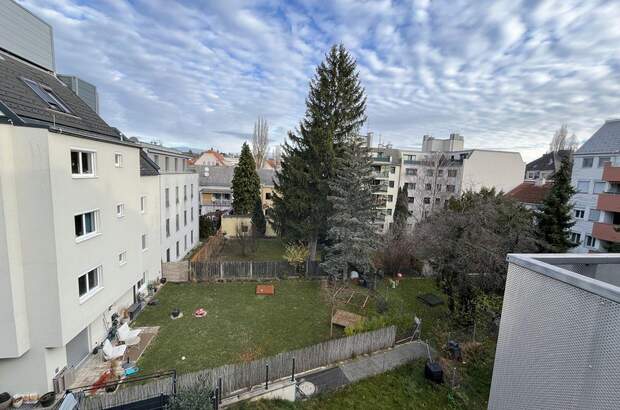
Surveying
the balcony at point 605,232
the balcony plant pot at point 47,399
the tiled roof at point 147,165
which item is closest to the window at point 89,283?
the balcony plant pot at point 47,399

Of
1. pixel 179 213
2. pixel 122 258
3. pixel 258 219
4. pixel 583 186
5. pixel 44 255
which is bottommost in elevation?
pixel 258 219

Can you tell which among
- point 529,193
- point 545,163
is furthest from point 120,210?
point 545,163

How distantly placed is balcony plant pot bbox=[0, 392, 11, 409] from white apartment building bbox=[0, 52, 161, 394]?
199 millimetres

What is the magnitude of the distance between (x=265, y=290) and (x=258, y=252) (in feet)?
29.9

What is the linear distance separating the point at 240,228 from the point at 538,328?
2787 cm

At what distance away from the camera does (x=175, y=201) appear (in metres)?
21.1

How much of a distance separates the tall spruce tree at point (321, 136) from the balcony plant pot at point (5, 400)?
1611 centimetres

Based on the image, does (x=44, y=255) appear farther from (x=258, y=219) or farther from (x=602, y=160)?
(x=602, y=160)

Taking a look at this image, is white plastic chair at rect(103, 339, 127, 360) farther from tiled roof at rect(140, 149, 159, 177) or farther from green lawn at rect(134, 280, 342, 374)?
tiled roof at rect(140, 149, 159, 177)

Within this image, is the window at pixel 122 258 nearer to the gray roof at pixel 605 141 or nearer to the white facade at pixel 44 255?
the white facade at pixel 44 255

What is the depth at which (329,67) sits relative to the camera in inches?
834

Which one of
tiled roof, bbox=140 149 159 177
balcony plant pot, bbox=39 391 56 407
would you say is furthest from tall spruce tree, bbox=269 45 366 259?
balcony plant pot, bbox=39 391 56 407

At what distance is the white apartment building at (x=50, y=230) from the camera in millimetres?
8055

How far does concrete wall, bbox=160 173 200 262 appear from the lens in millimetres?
18953
